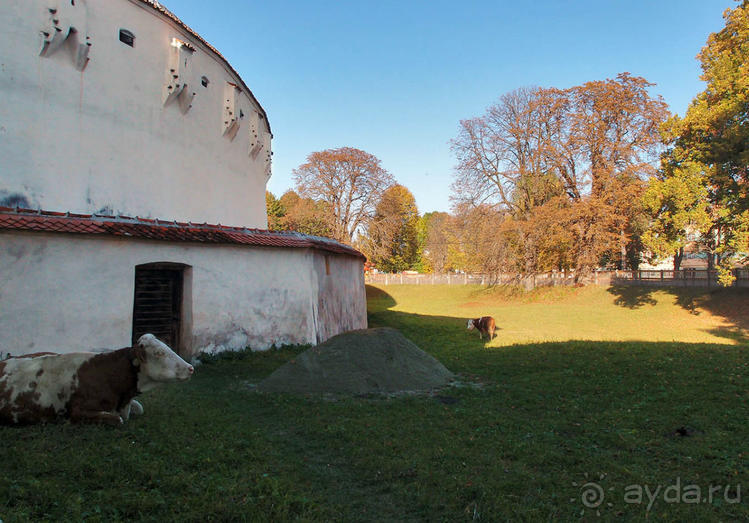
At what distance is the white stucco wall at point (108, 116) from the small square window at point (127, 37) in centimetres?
13

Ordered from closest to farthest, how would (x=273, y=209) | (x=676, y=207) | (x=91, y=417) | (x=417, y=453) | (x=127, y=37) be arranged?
1. (x=417, y=453)
2. (x=91, y=417)
3. (x=127, y=37)
4. (x=676, y=207)
5. (x=273, y=209)

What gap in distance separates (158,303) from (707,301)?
30.1 meters

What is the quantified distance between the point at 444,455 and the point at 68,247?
877 cm

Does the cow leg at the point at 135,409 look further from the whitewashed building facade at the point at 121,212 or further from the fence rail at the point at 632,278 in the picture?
the fence rail at the point at 632,278

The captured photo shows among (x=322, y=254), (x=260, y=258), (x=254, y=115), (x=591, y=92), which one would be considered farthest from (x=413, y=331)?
(x=591, y=92)

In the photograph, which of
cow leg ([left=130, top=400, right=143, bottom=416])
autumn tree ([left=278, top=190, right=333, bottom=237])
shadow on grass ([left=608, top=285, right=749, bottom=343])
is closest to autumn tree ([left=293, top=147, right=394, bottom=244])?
autumn tree ([left=278, top=190, right=333, bottom=237])

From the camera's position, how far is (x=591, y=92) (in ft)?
113

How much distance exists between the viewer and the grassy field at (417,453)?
3.98 metres

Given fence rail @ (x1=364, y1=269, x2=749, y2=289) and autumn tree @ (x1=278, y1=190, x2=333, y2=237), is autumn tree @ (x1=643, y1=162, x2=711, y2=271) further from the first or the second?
autumn tree @ (x1=278, y1=190, x2=333, y2=237)

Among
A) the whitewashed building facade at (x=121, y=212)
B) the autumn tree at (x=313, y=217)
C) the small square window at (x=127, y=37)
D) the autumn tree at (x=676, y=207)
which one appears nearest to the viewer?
the whitewashed building facade at (x=121, y=212)

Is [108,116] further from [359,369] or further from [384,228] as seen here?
[384,228]

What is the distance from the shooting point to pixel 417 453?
17.7ft

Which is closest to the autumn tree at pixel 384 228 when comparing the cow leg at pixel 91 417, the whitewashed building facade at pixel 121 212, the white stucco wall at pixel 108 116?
the white stucco wall at pixel 108 116

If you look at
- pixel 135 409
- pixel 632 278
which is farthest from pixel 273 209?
pixel 135 409
